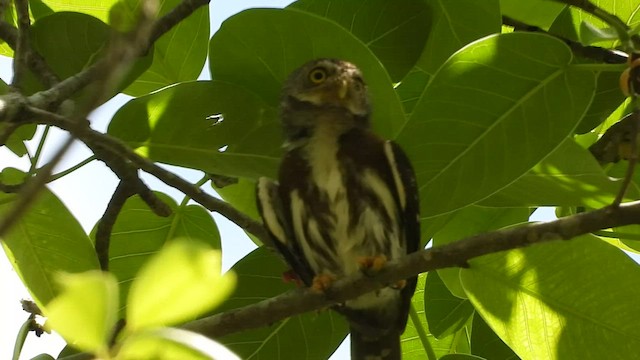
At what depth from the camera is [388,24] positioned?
2.45 metres

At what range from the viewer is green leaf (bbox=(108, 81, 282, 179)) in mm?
2287

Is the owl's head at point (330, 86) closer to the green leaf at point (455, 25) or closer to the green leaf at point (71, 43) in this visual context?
the green leaf at point (455, 25)

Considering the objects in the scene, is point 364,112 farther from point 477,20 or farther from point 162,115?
point 162,115

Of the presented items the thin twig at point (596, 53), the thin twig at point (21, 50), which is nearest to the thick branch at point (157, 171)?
the thin twig at point (21, 50)

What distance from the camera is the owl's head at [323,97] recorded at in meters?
2.50

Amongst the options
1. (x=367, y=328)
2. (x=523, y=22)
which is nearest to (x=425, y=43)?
(x=523, y=22)

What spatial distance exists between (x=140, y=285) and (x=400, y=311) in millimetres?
2119

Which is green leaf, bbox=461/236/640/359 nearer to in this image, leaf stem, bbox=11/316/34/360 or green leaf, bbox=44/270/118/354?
leaf stem, bbox=11/316/34/360

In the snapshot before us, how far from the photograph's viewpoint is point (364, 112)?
2738 mm

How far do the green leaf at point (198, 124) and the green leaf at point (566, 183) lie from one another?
2.21 ft

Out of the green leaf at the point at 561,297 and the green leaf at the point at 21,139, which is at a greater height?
the green leaf at the point at 21,139

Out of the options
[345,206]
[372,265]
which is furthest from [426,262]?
[345,206]

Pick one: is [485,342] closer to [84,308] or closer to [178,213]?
[178,213]

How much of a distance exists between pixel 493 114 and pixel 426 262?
0.46m
